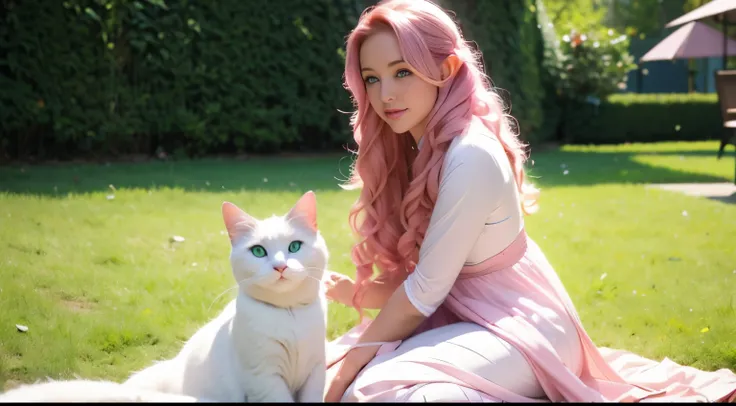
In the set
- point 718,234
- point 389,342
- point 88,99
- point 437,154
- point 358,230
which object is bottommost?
point 718,234

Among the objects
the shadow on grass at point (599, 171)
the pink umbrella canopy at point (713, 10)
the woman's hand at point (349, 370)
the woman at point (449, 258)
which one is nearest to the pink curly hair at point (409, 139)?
the woman at point (449, 258)

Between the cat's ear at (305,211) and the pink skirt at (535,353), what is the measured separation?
0.53 m

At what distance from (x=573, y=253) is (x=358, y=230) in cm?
274

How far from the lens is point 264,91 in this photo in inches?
429

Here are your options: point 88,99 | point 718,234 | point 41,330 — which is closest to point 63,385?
point 41,330

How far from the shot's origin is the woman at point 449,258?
102 inches

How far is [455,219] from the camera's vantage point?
2.62 metres

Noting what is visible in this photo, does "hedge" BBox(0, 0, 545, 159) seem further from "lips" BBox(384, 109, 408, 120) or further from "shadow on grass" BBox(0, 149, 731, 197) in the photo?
"lips" BBox(384, 109, 408, 120)

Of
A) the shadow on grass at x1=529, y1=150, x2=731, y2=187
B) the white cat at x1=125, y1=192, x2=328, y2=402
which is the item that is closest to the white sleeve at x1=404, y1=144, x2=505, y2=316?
the white cat at x1=125, y1=192, x2=328, y2=402

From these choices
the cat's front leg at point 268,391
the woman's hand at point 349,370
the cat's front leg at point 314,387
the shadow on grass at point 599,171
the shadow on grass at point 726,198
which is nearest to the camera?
the cat's front leg at point 268,391

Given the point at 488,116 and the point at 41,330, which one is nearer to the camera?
the point at 488,116

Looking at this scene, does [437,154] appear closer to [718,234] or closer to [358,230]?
[358,230]

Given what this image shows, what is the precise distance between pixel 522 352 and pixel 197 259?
2937 millimetres

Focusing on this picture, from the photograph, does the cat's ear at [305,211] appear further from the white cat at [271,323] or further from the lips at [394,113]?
the lips at [394,113]
